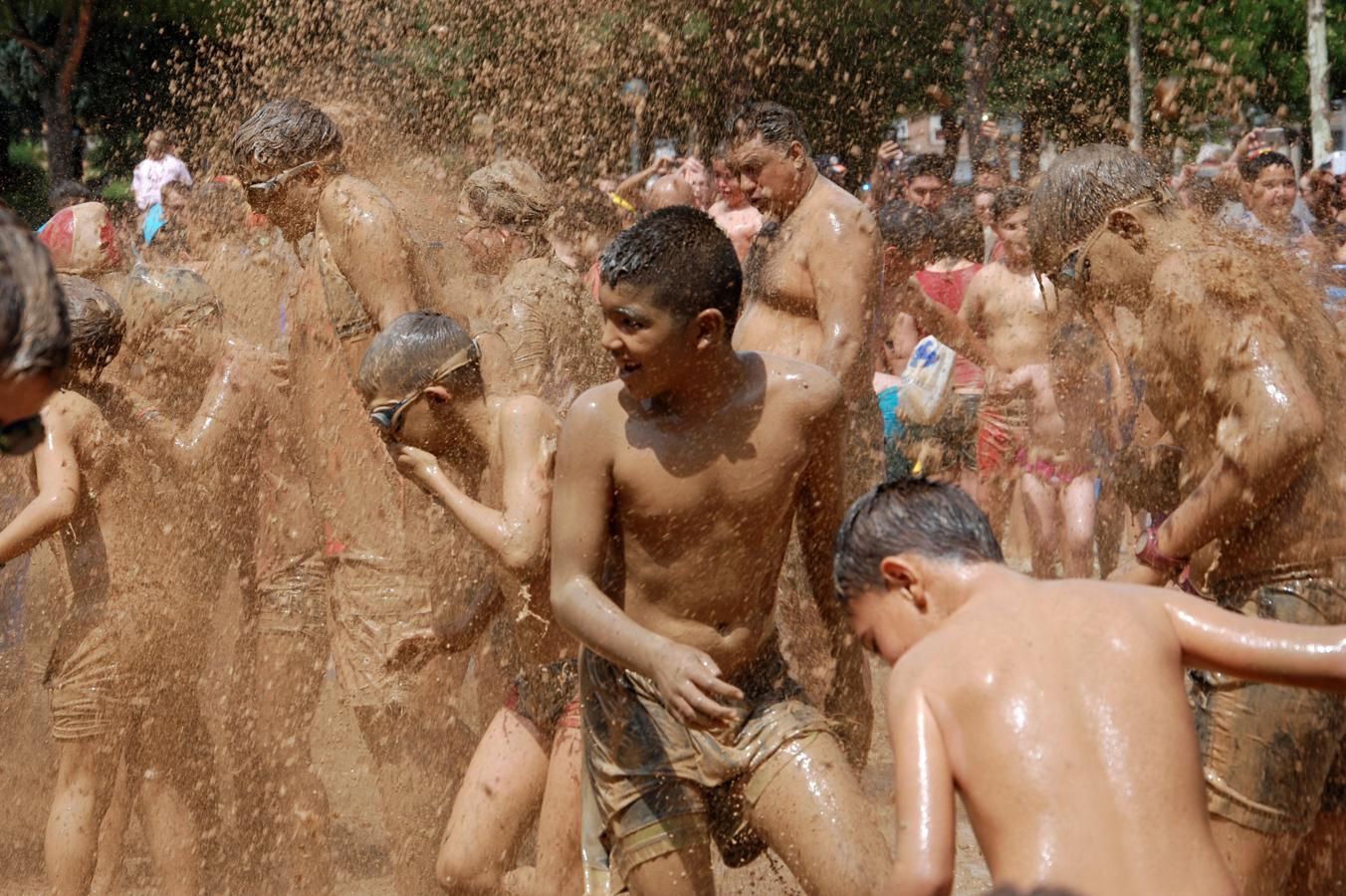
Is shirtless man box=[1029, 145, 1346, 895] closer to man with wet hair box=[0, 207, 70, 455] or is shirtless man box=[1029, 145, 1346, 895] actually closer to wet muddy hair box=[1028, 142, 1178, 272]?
wet muddy hair box=[1028, 142, 1178, 272]

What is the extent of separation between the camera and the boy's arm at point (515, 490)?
12.8 ft

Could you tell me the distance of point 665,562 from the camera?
11.7 feet

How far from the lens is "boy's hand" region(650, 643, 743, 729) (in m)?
3.07

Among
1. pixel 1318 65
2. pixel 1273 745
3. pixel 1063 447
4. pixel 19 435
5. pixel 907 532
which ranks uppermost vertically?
pixel 19 435

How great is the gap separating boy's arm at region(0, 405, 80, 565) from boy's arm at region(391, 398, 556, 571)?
1.06m

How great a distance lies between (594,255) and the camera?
10.1 meters

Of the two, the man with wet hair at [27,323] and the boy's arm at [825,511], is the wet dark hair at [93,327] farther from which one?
the man with wet hair at [27,323]

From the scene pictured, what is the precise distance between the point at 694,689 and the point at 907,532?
1.81ft

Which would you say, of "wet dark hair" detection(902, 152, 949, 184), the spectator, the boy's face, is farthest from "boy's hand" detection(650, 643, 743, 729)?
the spectator

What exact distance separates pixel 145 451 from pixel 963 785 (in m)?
3.16

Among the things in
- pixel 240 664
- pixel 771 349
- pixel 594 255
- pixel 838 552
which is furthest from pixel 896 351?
pixel 838 552

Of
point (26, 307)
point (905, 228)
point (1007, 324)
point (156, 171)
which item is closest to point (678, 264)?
point (26, 307)

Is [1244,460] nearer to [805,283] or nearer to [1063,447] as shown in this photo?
[805,283]

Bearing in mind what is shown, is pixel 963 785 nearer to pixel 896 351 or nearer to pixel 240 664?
pixel 240 664
